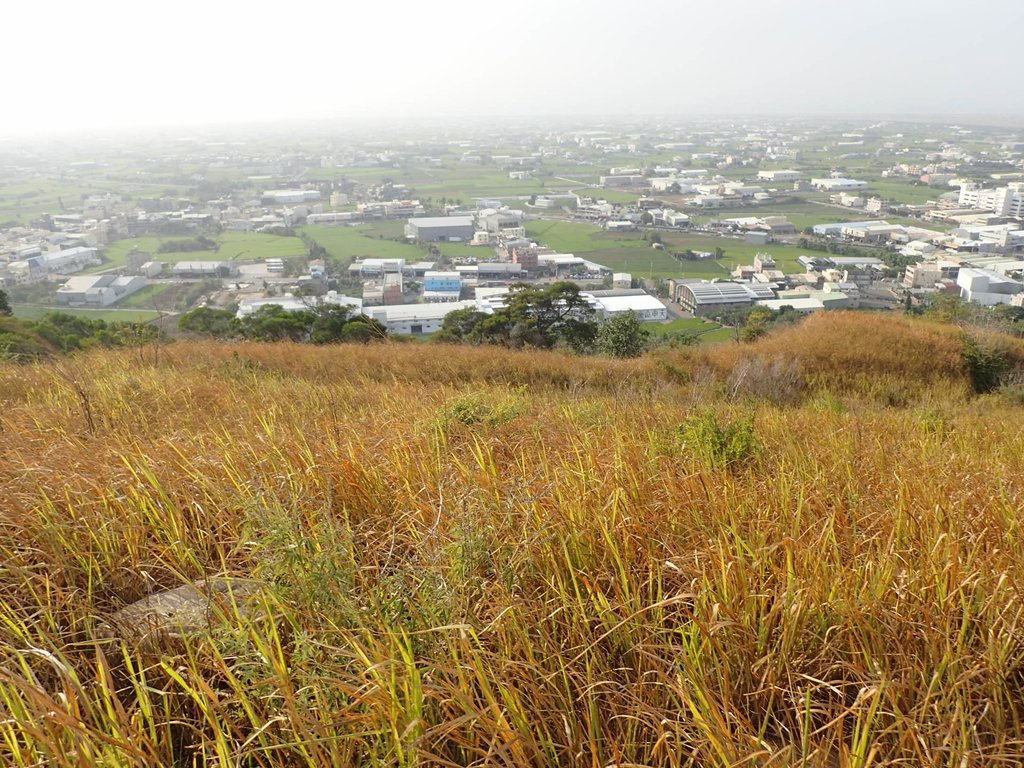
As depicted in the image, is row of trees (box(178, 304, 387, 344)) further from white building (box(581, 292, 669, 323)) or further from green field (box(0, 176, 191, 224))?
green field (box(0, 176, 191, 224))

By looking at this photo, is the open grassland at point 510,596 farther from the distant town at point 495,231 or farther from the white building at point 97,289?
the white building at point 97,289

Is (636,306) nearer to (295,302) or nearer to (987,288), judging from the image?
(295,302)

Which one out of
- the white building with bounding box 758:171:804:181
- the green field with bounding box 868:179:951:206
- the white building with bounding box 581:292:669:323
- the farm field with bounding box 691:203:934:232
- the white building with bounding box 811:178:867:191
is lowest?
the white building with bounding box 581:292:669:323

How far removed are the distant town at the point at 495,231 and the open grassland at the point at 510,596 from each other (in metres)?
5.09

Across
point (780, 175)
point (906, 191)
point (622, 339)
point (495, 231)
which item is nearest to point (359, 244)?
point (495, 231)

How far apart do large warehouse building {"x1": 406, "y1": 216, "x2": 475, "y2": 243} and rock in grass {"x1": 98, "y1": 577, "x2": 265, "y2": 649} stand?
1382 inches

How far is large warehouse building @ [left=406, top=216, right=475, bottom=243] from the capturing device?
36.1 meters

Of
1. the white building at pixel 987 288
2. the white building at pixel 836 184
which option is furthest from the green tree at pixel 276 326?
the white building at pixel 836 184

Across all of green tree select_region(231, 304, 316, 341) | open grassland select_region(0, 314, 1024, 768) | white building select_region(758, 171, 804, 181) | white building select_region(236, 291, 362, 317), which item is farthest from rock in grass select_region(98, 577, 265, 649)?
white building select_region(758, 171, 804, 181)

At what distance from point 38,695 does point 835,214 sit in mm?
50085

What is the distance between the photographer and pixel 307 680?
1.27 meters

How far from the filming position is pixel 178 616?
1.56 m

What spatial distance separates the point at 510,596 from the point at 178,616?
86 centimetres

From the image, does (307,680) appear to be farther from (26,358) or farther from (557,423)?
A: (26,358)
